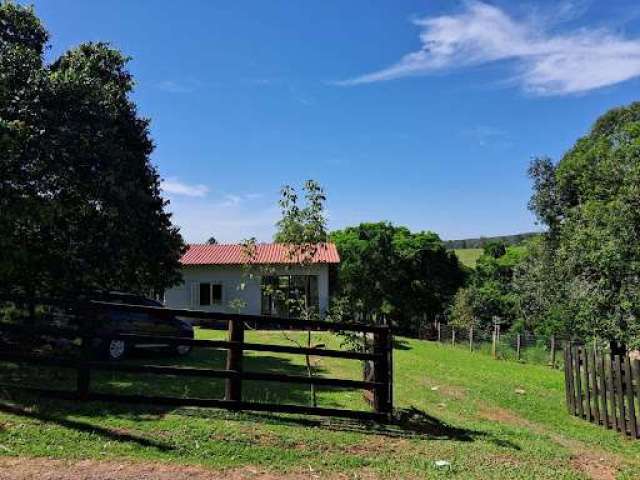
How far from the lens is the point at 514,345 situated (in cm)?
2123

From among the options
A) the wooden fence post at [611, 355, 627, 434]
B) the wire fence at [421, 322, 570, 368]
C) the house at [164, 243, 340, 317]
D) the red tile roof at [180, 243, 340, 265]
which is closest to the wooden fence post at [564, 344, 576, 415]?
the wooden fence post at [611, 355, 627, 434]

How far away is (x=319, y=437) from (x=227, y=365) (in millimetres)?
1708

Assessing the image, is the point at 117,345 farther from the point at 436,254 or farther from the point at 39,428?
the point at 436,254

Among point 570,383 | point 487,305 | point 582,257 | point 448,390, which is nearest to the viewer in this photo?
point 570,383

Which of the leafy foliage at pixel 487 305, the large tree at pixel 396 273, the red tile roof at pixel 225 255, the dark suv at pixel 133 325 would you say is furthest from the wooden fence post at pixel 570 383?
the large tree at pixel 396 273

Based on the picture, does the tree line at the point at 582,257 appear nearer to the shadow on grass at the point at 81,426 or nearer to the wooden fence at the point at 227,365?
the wooden fence at the point at 227,365

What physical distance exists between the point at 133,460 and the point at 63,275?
8344 millimetres

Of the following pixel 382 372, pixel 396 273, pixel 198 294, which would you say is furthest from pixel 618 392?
pixel 396 273

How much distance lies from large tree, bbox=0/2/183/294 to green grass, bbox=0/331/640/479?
114 inches

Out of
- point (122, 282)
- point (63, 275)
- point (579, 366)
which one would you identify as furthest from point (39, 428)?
point (122, 282)

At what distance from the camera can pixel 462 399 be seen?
10.7 meters

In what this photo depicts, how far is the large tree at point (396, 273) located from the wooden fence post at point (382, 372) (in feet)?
80.3

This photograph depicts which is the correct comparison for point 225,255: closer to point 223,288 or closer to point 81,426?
point 223,288

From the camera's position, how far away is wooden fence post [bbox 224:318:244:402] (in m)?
7.52
